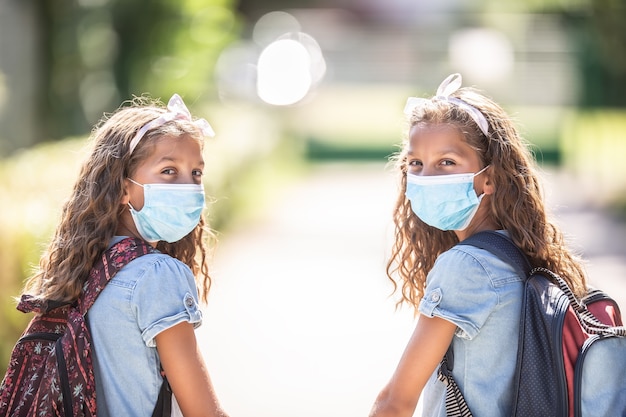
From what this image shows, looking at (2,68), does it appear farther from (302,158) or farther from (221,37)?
(302,158)

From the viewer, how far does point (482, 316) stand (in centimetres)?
257

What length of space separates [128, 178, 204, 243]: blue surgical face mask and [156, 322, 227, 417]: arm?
0.43 metres

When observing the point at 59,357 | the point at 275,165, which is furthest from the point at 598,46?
the point at 59,357

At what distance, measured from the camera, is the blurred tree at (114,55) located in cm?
1306

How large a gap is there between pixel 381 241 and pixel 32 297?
902 centimetres

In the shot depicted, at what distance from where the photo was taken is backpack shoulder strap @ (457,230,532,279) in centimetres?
265

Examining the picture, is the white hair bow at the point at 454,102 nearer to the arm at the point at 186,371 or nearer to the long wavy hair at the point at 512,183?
the long wavy hair at the point at 512,183

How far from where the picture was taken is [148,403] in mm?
2627

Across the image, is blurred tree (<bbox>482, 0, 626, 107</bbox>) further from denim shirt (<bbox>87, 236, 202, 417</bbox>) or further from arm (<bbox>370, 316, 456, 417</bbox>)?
denim shirt (<bbox>87, 236, 202, 417</bbox>)

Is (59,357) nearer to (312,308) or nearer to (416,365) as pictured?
(416,365)

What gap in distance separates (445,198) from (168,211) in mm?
837

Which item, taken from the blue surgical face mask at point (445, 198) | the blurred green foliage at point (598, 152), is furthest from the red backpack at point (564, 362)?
the blurred green foliage at point (598, 152)

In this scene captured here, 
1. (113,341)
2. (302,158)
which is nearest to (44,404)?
(113,341)

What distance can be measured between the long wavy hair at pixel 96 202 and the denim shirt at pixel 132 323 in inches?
6.3
